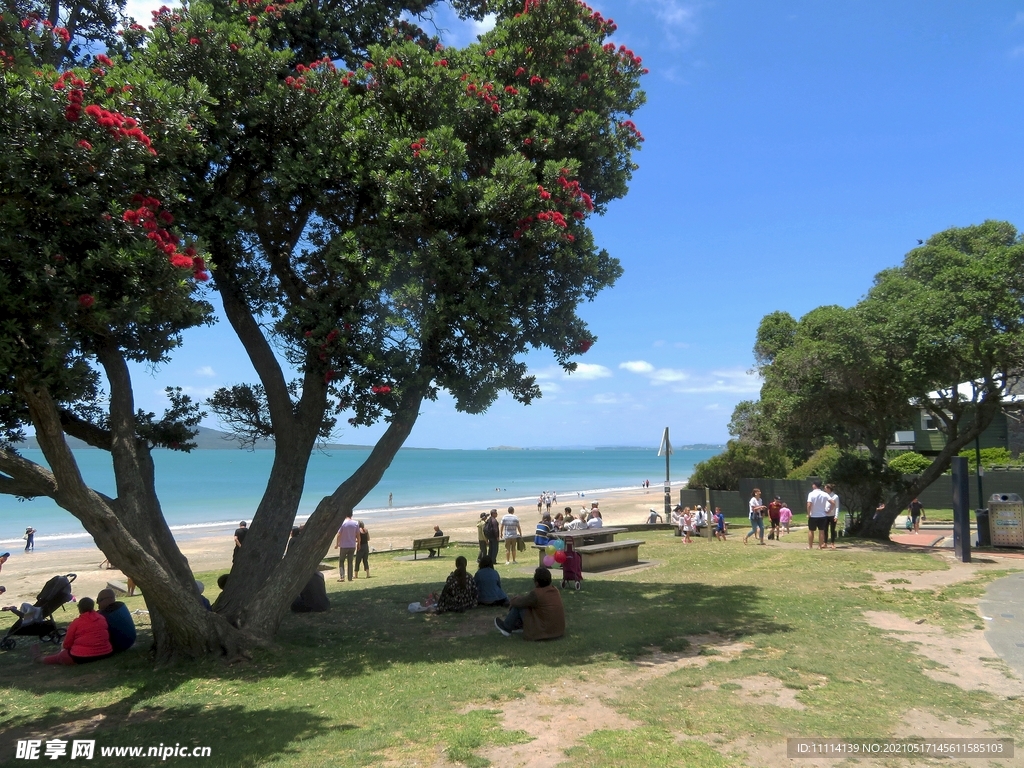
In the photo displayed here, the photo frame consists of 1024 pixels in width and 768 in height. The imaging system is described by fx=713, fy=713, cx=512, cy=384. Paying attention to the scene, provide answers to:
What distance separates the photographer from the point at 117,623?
8.72m

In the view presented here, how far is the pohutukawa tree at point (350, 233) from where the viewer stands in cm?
835

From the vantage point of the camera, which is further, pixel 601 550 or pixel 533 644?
pixel 601 550

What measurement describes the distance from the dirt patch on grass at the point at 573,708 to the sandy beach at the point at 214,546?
1627 centimetres

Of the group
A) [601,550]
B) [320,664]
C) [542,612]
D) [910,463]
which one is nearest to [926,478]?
[601,550]

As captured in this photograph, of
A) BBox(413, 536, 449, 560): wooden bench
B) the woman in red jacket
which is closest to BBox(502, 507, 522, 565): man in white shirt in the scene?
BBox(413, 536, 449, 560): wooden bench

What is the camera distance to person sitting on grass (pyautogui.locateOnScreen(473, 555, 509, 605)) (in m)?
10.8

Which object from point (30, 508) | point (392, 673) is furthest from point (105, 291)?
point (30, 508)

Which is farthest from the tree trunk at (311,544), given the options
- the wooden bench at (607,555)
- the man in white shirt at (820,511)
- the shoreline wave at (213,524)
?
the shoreline wave at (213,524)

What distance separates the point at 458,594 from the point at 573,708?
467 centimetres

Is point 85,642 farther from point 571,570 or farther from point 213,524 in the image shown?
point 213,524

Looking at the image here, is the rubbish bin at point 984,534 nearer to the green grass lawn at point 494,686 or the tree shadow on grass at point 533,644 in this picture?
the green grass lawn at point 494,686

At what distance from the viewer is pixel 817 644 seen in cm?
798

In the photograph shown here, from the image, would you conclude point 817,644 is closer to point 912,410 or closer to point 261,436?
point 261,436

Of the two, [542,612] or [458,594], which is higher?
[542,612]
